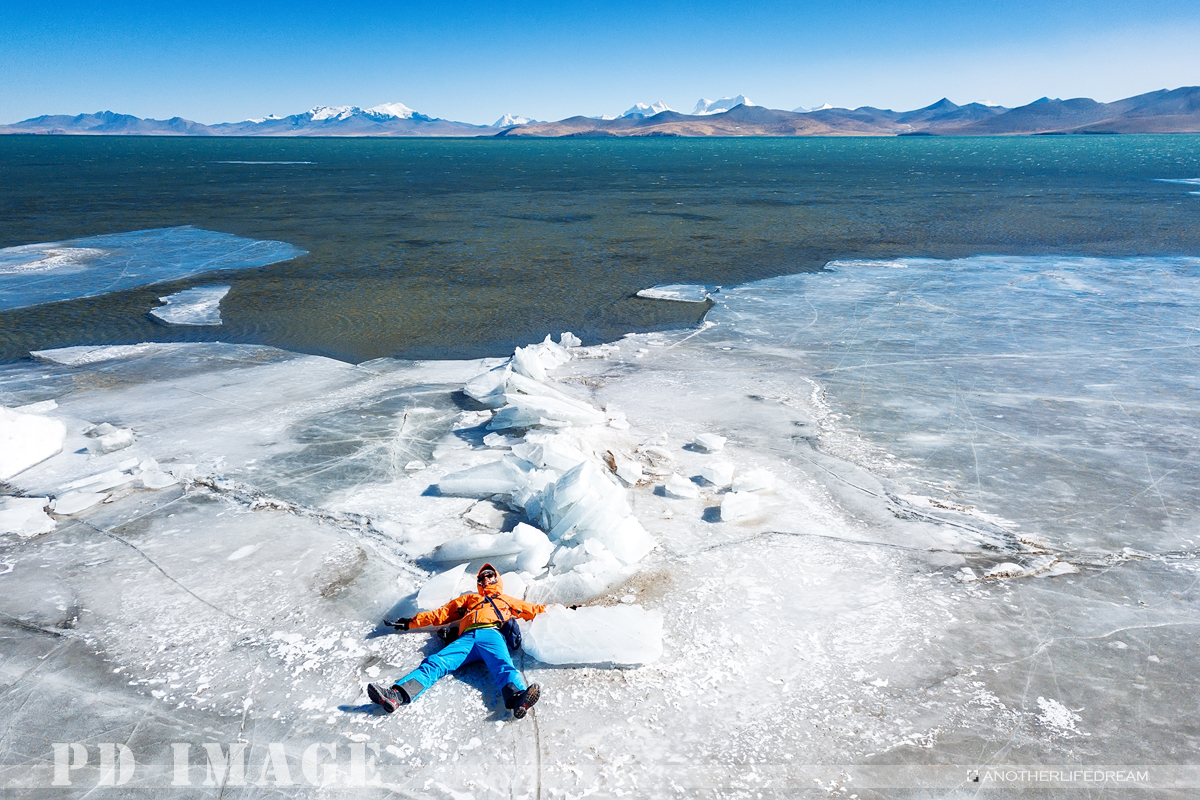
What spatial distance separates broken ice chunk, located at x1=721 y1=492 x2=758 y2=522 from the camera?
6.23 meters

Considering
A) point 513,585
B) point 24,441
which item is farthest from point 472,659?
point 24,441

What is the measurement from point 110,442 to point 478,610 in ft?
17.1

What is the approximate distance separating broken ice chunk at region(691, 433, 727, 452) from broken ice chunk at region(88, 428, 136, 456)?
608 cm

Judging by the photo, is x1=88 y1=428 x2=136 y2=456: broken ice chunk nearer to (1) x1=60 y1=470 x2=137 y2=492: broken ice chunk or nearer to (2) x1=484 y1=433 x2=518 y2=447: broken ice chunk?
(1) x1=60 y1=470 x2=137 y2=492: broken ice chunk

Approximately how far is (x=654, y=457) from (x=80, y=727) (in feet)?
16.5

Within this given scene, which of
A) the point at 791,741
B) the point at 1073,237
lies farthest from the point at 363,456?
the point at 1073,237

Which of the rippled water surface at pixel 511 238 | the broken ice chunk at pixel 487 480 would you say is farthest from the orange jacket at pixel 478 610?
the rippled water surface at pixel 511 238

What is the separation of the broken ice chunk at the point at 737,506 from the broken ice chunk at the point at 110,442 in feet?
20.6

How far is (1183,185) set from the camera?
40312 mm

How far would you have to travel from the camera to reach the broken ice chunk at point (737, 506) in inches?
245

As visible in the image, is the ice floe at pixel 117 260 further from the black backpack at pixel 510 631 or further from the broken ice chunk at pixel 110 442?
the black backpack at pixel 510 631

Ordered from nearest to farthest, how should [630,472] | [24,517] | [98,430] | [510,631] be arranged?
[510,631]
[24,517]
[630,472]
[98,430]

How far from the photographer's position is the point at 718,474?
679 cm

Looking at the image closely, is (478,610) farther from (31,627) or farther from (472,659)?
(31,627)
